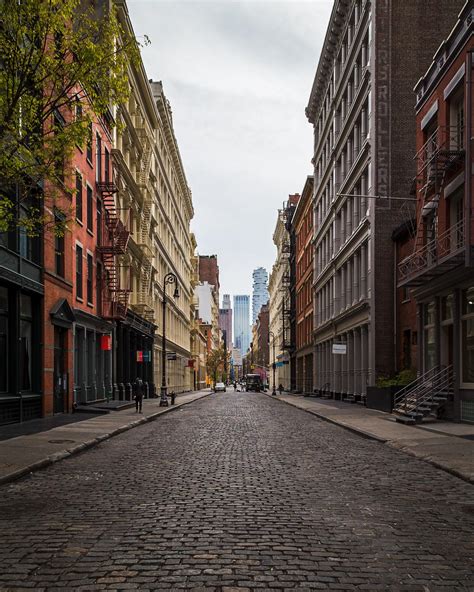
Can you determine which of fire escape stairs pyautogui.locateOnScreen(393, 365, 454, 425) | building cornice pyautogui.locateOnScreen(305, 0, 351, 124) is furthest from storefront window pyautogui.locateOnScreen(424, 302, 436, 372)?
building cornice pyautogui.locateOnScreen(305, 0, 351, 124)

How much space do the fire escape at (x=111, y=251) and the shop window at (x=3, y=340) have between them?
1329 centimetres

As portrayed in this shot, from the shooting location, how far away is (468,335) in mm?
21797

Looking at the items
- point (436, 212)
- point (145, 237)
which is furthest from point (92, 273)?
point (436, 212)

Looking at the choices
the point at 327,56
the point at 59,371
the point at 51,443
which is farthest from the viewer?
the point at 327,56

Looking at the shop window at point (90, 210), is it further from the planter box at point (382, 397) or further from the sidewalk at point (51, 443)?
the planter box at point (382, 397)

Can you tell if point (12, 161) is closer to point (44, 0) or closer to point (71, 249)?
point (44, 0)

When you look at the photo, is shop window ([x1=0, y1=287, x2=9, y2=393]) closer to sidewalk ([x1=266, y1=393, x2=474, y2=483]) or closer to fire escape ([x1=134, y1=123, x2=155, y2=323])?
sidewalk ([x1=266, y1=393, x2=474, y2=483])

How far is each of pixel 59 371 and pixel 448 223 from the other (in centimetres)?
1598

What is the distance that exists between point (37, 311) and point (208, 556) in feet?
63.0

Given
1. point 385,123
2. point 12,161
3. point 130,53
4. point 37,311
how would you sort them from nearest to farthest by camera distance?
point 12,161 → point 130,53 → point 37,311 → point 385,123

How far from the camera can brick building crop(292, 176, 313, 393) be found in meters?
65.3

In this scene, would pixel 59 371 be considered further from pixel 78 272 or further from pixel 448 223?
pixel 448 223

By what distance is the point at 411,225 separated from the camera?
31.6 metres

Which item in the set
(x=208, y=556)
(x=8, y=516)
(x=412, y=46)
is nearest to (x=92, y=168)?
(x=412, y=46)
